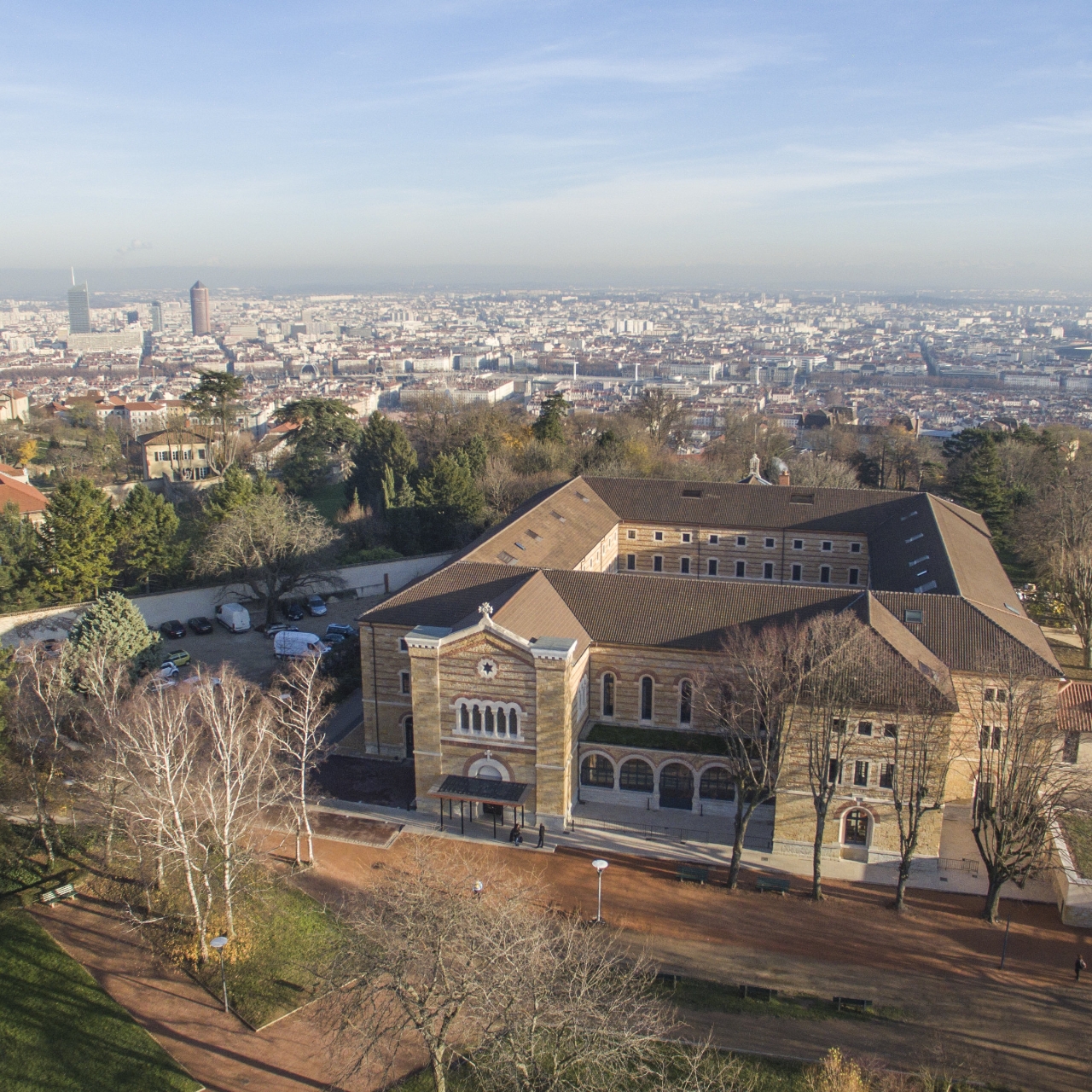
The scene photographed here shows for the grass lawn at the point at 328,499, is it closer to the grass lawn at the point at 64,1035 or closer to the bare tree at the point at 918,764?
the grass lawn at the point at 64,1035

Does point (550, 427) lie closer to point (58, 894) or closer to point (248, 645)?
→ point (248, 645)

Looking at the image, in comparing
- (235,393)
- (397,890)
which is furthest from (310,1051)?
(235,393)

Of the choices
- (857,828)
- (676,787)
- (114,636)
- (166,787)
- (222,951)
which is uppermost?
(114,636)

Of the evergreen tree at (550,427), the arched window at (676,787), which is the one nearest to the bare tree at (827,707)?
the arched window at (676,787)

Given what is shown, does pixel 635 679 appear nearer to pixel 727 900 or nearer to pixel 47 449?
pixel 727 900

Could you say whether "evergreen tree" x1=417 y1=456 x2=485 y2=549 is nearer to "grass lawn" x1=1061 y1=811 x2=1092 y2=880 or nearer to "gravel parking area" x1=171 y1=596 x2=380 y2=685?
"gravel parking area" x1=171 y1=596 x2=380 y2=685

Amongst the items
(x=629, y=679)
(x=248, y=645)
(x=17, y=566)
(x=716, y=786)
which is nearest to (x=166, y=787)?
(x=629, y=679)

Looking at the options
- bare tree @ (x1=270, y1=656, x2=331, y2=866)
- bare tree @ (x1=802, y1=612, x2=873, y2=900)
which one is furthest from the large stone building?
bare tree @ (x1=270, y1=656, x2=331, y2=866)
